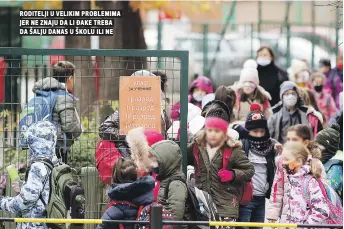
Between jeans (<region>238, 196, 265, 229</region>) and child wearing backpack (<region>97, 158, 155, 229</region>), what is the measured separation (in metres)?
1.83

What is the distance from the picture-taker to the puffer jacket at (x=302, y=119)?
1473cm

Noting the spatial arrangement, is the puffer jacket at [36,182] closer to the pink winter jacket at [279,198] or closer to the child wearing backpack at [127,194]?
the child wearing backpack at [127,194]

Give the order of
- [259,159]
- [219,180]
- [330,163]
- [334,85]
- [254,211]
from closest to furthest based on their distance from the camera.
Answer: [219,180], [254,211], [259,159], [330,163], [334,85]

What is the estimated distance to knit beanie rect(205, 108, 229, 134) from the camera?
11.3 metres

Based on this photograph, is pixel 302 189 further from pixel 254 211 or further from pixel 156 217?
pixel 156 217

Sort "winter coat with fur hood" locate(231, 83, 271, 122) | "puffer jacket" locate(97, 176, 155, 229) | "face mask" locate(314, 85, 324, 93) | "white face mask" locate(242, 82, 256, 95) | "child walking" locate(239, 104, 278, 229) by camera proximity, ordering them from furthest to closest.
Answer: "face mask" locate(314, 85, 324, 93), "white face mask" locate(242, 82, 256, 95), "winter coat with fur hood" locate(231, 83, 271, 122), "child walking" locate(239, 104, 278, 229), "puffer jacket" locate(97, 176, 155, 229)

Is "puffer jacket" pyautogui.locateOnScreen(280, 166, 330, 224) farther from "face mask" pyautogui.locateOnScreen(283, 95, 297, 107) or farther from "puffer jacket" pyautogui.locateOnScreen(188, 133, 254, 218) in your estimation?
"face mask" pyautogui.locateOnScreen(283, 95, 297, 107)

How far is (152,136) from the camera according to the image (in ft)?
36.3

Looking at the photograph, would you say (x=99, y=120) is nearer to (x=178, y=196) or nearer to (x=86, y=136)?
(x=86, y=136)

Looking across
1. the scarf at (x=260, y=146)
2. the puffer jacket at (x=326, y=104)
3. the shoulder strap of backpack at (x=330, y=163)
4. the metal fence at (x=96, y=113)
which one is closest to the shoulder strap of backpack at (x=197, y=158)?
the metal fence at (x=96, y=113)

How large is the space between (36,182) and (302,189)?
7.89 ft

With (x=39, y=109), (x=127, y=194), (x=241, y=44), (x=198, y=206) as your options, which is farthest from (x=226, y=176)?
(x=241, y=44)

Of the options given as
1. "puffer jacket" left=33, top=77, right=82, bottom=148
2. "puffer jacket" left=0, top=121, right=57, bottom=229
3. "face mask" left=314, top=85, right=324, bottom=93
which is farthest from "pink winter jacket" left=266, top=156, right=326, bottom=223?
"face mask" left=314, top=85, right=324, bottom=93

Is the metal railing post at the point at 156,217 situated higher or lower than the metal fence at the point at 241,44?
lower
